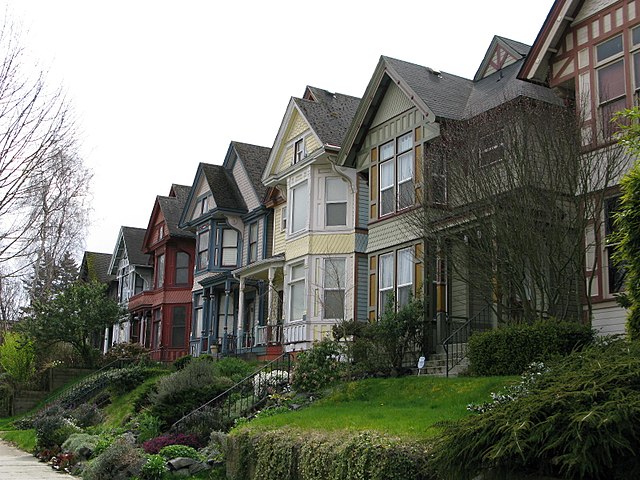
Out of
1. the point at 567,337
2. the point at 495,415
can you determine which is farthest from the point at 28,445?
the point at 495,415

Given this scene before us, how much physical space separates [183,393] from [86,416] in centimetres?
687

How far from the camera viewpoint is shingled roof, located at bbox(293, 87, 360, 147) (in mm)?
28984

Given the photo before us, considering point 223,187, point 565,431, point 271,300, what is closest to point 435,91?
point 271,300

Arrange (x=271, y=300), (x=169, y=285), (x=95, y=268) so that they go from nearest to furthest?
(x=271, y=300) → (x=169, y=285) → (x=95, y=268)

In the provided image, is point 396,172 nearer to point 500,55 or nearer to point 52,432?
point 500,55

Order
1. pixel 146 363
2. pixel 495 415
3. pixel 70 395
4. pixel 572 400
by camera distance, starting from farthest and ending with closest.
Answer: pixel 146 363 → pixel 70 395 → pixel 495 415 → pixel 572 400

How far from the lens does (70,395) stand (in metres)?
31.2

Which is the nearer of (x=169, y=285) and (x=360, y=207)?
(x=360, y=207)

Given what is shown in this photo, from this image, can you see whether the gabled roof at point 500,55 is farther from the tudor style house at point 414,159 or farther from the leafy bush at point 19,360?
the leafy bush at point 19,360

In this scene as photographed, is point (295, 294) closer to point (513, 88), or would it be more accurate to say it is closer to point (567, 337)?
point (513, 88)

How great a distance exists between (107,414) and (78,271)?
1326 inches

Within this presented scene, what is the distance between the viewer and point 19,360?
3572 centimetres

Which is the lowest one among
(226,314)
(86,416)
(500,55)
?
(86,416)

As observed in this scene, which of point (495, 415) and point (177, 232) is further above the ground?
point (177, 232)
